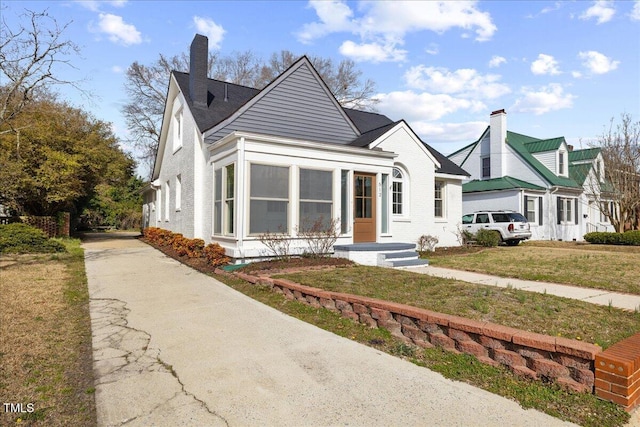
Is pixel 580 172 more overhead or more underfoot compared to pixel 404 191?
more overhead

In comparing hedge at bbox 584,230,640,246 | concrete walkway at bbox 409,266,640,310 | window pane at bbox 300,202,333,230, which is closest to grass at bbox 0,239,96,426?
window pane at bbox 300,202,333,230

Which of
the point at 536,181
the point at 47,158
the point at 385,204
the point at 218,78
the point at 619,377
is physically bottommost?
the point at 619,377

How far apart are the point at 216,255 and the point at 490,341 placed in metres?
7.78

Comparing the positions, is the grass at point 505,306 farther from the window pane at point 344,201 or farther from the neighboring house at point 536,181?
the neighboring house at point 536,181

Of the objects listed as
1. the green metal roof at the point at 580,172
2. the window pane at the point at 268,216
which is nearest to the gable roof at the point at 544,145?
the green metal roof at the point at 580,172

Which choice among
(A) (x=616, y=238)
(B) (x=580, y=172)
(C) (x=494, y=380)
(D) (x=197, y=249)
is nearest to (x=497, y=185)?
(A) (x=616, y=238)

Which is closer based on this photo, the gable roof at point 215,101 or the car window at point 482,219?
the gable roof at point 215,101

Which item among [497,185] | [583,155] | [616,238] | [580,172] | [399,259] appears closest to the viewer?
[399,259]

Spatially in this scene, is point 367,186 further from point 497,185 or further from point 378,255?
point 497,185

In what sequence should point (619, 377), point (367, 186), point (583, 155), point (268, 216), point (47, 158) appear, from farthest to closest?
point (583, 155) < point (47, 158) < point (367, 186) < point (268, 216) < point (619, 377)

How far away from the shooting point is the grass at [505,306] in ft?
14.2

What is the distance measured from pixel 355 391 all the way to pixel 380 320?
5.72 ft

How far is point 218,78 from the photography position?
34281 millimetres

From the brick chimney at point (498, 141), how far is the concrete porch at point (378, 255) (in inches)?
659
